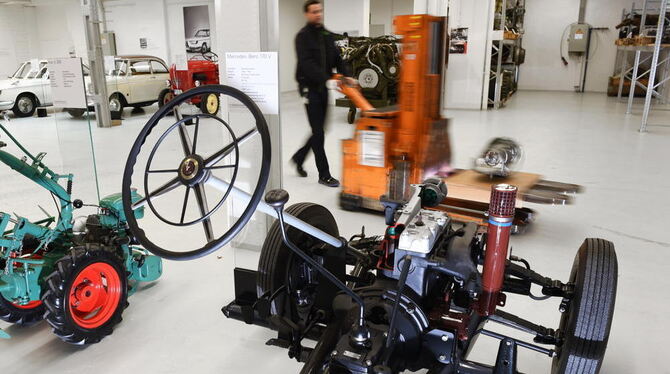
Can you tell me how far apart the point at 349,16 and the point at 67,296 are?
1271cm

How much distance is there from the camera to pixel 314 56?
5.32m

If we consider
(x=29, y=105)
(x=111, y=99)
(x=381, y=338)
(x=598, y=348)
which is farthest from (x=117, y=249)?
(x=111, y=99)

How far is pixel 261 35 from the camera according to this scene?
3557 millimetres

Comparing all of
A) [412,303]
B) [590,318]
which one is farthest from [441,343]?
[590,318]

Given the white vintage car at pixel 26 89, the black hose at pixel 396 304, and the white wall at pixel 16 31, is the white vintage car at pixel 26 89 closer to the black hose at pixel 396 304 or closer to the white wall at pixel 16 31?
the white wall at pixel 16 31

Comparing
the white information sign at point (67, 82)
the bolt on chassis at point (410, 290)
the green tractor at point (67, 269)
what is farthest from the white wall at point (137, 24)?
the bolt on chassis at point (410, 290)

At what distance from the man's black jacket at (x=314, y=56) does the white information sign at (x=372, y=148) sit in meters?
1.15

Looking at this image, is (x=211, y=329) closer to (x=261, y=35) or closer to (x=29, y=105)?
(x=261, y=35)

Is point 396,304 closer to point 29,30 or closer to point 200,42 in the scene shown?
point 29,30

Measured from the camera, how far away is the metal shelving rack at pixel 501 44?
12.0 m

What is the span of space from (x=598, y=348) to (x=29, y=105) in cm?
829

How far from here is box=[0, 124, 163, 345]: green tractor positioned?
2619mm

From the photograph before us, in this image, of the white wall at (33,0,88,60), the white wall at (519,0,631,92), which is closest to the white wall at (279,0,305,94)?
the white wall at (519,0,631,92)

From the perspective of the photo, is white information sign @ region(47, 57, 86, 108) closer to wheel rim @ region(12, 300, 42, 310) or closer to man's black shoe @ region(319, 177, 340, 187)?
wheel rim @ region(12, 300, 42, 310)
